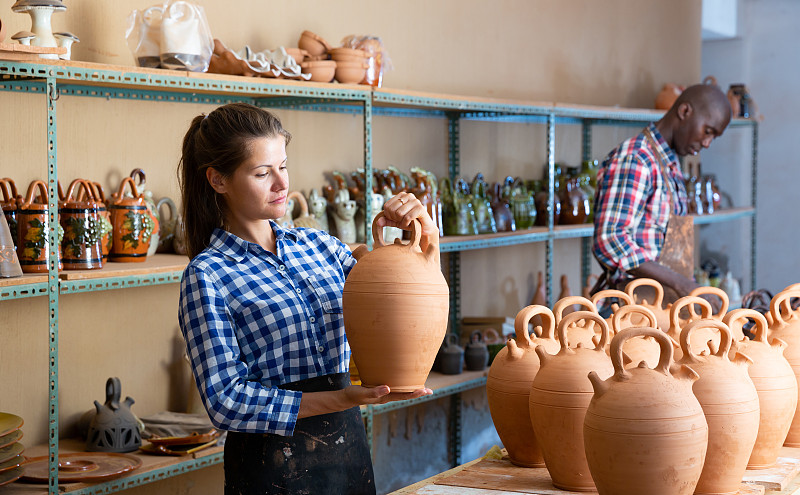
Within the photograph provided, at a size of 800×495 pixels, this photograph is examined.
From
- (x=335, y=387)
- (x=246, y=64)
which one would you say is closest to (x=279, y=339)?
(x=335, y=387)

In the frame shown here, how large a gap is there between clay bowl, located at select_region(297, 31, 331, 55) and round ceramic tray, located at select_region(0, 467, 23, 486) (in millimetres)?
1779

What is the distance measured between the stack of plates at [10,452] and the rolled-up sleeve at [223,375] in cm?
105

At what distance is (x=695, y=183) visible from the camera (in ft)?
18.2

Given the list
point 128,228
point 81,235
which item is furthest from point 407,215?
point 128,228

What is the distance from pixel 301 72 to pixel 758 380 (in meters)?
1.95

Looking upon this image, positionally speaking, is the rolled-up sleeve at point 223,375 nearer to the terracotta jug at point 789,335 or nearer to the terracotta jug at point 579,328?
the terracotta jug at point 579,328

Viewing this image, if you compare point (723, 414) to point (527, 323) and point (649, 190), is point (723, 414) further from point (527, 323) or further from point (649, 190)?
point (649, 190)

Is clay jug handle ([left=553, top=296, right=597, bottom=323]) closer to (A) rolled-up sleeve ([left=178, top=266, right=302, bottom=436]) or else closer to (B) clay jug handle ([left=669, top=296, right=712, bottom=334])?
(B) clay jug handle ([left=669, top=296, right=712, bottom=334])

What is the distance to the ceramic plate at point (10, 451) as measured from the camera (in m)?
2.44

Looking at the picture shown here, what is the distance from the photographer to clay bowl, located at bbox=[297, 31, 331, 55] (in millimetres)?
3395

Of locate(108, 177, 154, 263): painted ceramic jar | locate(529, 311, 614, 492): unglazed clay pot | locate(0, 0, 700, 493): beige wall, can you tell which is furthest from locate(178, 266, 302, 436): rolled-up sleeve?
locate(0, 0, 700, 493): beige wall

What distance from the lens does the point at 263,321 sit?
1.75 m

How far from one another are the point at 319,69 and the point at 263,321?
1721mm

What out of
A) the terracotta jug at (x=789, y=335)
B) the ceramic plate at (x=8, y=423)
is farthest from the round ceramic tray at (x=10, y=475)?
the terracotta jug at (x=789, y=335)
